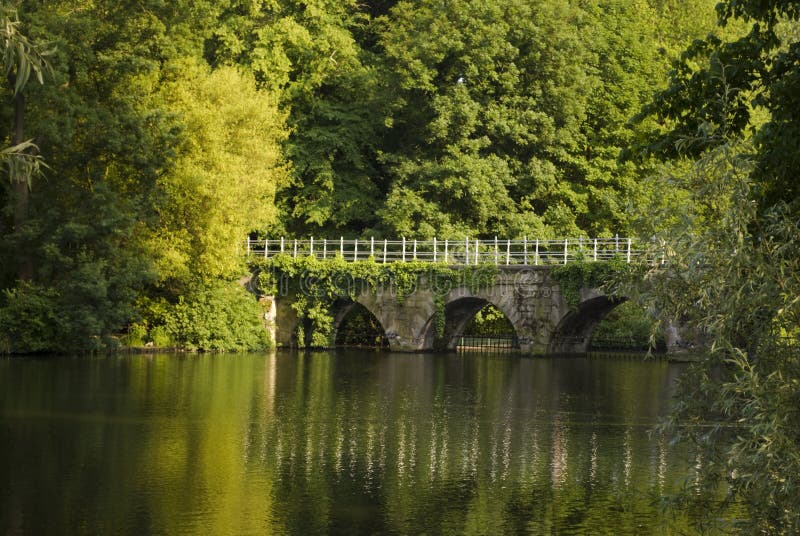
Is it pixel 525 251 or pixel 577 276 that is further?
pixel 525 251

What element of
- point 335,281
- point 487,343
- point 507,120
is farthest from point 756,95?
point 487,343

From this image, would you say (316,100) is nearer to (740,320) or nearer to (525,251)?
(525,251)

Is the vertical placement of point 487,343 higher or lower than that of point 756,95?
lower

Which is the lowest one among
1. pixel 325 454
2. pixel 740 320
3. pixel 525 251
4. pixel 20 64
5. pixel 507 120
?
pixel 325 454

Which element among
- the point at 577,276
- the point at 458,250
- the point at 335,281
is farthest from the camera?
the point at 458,250

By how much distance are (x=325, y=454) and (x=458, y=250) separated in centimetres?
2852

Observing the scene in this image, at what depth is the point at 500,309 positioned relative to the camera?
45.6 m

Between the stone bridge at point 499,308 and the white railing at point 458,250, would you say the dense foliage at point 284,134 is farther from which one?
the stone bridge at point 499,308

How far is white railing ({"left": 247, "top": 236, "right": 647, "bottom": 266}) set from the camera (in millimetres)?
45919

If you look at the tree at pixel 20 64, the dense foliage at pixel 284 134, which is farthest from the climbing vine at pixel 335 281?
the tree at pixel 20 64

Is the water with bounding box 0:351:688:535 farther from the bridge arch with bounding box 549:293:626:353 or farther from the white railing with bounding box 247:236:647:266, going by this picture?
the white railing with bounding box 247:236:647:266

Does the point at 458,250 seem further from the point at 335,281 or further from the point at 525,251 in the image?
the point at 335,281

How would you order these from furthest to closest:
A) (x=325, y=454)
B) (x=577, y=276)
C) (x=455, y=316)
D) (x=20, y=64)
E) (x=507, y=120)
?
(x=507, y=120), (x=455, y=316), (x=577, y=276), (x=325, y=454), (x=20, y=64)

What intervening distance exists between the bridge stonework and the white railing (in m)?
0.94
